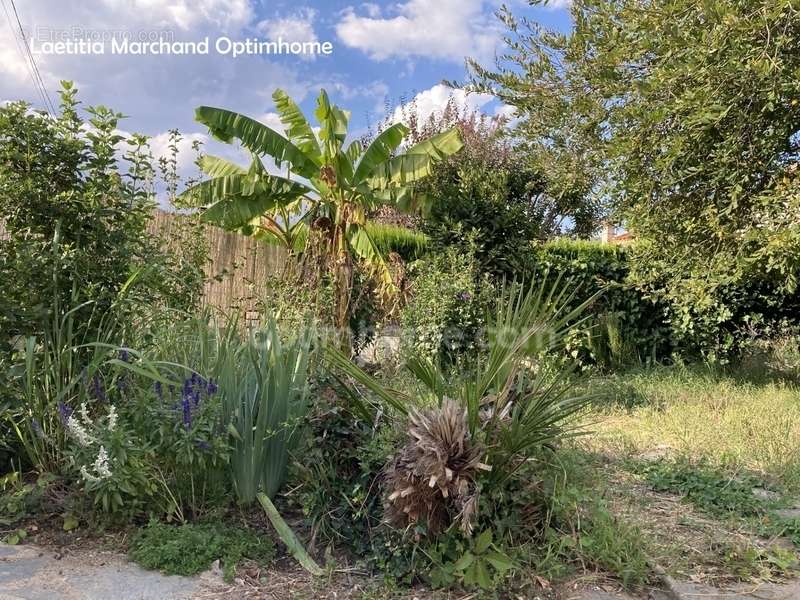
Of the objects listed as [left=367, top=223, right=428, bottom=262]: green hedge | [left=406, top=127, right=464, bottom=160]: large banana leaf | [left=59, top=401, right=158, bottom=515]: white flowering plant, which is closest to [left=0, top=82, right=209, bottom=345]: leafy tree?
Answer: [left=59, top=401, right=158, bottom=515]: white flowering plant

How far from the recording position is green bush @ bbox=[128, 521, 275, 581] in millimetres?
2527

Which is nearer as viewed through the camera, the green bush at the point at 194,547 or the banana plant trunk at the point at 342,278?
the green bush at the point at 194,547

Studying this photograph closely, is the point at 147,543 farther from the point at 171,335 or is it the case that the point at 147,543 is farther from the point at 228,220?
the point at 228,220

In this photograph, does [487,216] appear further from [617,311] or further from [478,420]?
[478,420]

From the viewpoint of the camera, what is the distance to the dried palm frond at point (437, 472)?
7.70 feet

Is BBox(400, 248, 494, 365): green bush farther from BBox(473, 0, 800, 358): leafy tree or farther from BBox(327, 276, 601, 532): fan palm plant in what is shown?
BBox(327, 276, 601, 532): fan palm plant

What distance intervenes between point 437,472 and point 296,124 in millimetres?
7156

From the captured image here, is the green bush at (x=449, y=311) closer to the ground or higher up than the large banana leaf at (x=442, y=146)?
closer to the ground

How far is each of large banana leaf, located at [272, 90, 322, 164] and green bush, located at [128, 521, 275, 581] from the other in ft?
21.6

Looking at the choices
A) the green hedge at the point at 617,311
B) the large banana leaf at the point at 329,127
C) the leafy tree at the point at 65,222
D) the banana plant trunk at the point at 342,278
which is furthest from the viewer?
the green hedge at the point at 617,311

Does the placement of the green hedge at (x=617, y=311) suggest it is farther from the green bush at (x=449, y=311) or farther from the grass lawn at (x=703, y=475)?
the grass lawn at (x=703, y=475)

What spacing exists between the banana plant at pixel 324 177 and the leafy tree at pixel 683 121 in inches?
73.5

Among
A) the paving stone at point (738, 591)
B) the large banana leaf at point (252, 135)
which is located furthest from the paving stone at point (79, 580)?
the large banana leaf at point (252, 135)

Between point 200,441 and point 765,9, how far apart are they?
16.9 feet
